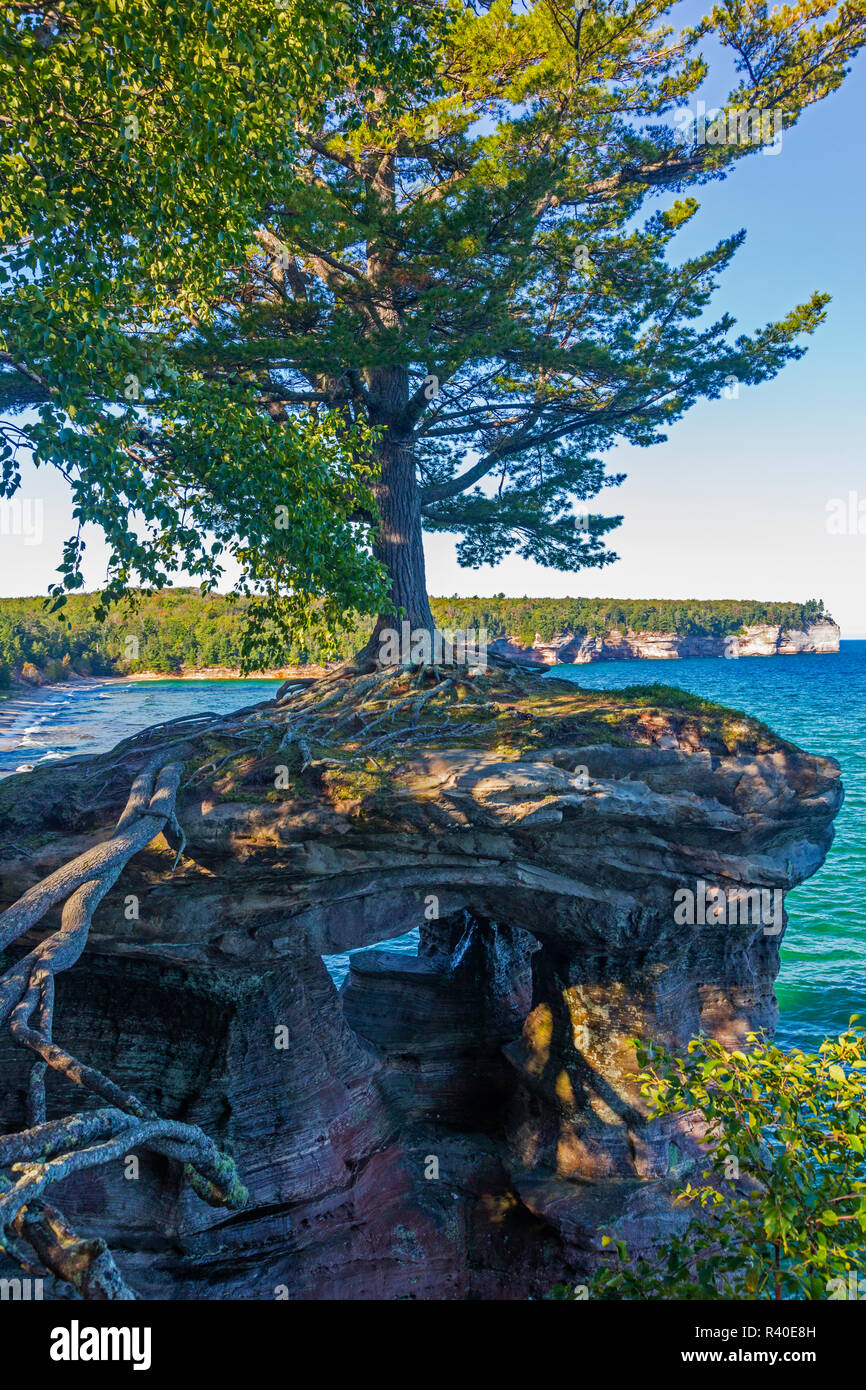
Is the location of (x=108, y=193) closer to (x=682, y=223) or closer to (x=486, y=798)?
(x=486, y=798)

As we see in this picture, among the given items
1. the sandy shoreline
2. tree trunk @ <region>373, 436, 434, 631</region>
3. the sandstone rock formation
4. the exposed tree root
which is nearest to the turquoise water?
the sandstone rock formation

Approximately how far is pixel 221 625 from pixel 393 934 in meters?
20.6

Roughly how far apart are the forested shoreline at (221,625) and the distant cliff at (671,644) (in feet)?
5.64

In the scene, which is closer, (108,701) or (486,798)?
(486,798)

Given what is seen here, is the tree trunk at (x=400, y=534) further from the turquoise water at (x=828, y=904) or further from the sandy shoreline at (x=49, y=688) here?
the sandy shoreline at (x=49, y=688)

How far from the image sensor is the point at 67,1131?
14.5ft

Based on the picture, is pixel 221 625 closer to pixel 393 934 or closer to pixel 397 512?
pixel 397 512

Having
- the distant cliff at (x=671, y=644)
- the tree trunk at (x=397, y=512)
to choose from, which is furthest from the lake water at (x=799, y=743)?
the distant cliff at (x=671, y=644)

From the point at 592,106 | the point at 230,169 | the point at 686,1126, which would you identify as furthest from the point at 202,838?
the point at 592,106

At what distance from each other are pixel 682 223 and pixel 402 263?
510cm

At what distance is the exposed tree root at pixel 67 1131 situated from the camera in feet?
13.0

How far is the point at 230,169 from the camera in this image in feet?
26.2

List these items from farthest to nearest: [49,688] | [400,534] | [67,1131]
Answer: [49,688] < [400,534] < [67,1131]

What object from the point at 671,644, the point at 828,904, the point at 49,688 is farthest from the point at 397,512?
the point at 671,644
